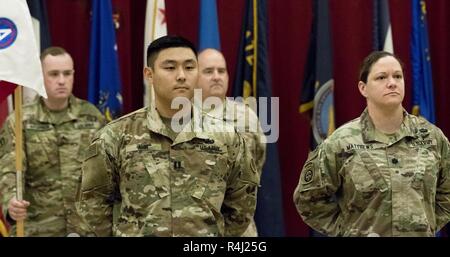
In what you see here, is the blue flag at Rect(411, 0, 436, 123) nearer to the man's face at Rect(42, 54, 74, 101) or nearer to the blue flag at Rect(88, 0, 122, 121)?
the blue flag at Rect(88, 0, 122, 121)

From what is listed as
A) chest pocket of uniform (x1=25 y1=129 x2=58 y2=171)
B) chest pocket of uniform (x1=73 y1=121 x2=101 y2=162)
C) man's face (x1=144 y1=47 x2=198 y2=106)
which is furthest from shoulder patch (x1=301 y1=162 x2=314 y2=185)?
chest pocket of uniform (x1=25 y1=129 x2=58 y2=171)

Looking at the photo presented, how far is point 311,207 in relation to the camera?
4.55 meters

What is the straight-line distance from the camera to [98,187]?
13.6ft

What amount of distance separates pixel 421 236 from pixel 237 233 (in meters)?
0.85

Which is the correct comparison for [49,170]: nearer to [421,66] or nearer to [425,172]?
[425,172]

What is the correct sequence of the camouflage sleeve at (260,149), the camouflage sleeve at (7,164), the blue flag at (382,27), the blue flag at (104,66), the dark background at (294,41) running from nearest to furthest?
the camouflage sleeve at (7,164) → the camouflage sleeve at (260,149) → the blue flag at (104,66) → the blue flag at (382,27) → the dark background at (294,41)

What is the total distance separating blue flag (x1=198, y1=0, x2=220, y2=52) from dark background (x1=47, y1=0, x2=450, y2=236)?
24 cm

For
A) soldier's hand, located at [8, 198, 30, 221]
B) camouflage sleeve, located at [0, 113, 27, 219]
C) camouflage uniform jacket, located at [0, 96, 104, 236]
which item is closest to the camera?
soldier's hand, located at [8, 198, 30, 221]

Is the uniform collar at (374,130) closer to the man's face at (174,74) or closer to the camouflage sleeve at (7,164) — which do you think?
the man's face at (174,74)

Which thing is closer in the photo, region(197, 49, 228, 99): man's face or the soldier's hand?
the soldier's hand

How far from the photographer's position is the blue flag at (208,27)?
6746 millimetres

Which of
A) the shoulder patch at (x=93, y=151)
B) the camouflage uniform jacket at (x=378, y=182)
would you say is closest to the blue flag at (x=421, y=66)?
the camouflage uniform jacket at (x=378, y=182)

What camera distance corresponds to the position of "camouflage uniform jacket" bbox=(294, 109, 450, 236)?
14.1 ft
